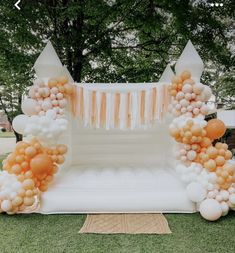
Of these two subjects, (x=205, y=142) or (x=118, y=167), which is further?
(x=118, y=167)

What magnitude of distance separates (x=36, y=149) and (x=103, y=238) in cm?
137

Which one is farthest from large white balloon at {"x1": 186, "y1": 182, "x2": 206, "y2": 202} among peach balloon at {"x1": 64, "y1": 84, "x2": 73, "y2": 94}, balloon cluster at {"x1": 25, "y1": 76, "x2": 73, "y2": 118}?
peach balloon at {"x1": 64, "y1": 84, "x2": 73, "y2": 94}

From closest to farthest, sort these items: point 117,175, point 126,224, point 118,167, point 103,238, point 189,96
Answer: point 103,238 → point 126,224 → point 189,96 → point 117,175 → point 118,167

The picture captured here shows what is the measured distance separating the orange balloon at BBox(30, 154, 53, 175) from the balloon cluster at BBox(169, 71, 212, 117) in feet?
5.80

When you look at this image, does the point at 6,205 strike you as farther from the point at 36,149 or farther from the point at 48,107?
the point at 48,107

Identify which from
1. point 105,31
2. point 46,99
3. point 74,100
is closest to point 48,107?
point 46,99

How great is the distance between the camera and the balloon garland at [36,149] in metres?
3.30

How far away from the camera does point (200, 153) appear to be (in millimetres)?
3674

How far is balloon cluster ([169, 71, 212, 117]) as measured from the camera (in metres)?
3.76

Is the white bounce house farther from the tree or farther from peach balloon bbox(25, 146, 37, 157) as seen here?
the tree

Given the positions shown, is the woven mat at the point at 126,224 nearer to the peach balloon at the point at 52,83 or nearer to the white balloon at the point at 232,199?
the white balloon at the point at 232,199

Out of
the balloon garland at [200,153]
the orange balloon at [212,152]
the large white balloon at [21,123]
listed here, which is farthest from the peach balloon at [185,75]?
the large white balloon at [21,123]

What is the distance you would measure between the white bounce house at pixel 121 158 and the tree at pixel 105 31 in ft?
9.83

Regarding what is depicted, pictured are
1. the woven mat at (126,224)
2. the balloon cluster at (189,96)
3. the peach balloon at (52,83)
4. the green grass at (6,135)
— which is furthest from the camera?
the green grass at (6,135)
